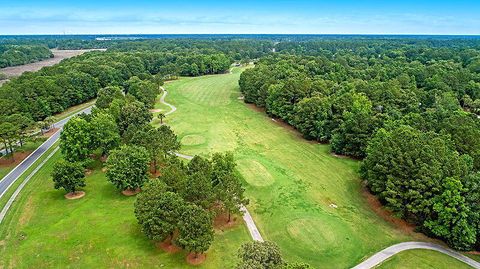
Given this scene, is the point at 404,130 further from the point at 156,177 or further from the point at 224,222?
the point at 156,177

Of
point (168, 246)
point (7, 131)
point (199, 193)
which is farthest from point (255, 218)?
point (7, 131)

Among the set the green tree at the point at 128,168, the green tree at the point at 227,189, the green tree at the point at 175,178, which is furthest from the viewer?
the green tree at the point at 128,168

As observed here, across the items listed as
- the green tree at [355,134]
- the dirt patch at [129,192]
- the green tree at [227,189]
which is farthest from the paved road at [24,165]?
the green tree at [355,134]

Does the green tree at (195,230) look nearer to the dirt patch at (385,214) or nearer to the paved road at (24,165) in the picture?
the dirt patch at (385,214)

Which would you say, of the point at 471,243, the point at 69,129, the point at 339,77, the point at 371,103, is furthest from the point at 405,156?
the point at 339,77

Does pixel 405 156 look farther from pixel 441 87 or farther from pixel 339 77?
pixel 339 77

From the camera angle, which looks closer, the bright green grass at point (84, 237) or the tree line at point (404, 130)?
the bright green grass at point (84, 237)

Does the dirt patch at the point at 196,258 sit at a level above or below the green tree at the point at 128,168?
below

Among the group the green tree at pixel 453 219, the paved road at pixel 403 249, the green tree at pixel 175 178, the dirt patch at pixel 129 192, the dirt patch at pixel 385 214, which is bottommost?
the paved road at pixel 403 249
